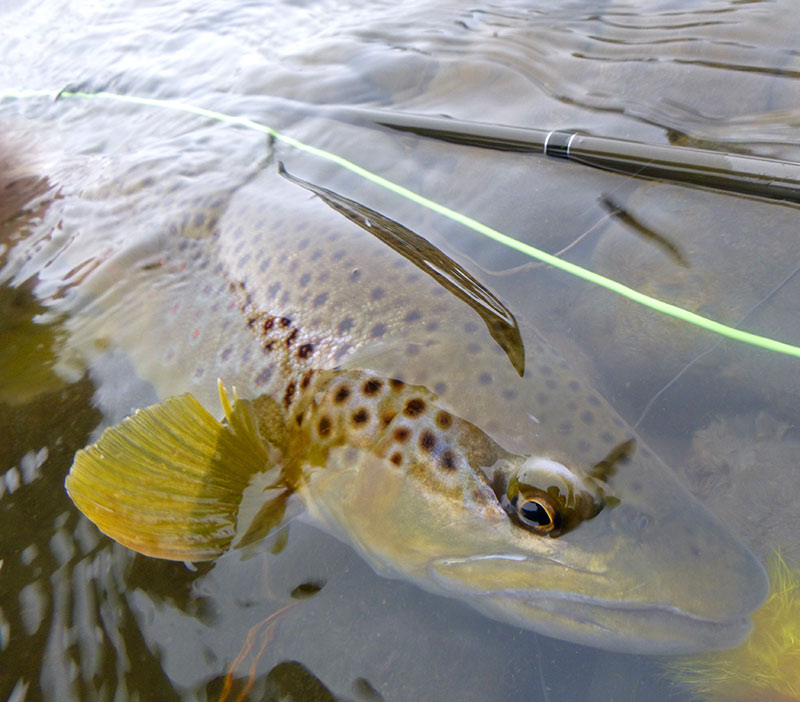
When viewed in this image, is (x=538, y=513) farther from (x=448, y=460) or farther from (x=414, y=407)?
(x=414, y=407)

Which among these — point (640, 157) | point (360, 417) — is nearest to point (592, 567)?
point (360, 417)

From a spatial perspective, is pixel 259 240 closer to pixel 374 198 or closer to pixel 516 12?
pixel 374 198

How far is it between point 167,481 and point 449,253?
1.79m

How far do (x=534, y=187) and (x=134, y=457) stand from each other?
2.58 meters

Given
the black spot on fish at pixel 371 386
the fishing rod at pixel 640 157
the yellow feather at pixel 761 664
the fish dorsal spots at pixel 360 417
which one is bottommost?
the yellow feather at pixel 761 664

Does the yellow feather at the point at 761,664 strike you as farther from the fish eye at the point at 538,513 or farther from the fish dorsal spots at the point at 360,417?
the fish dorsal spots at the point at 360,417

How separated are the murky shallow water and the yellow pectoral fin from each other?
14 centimetres

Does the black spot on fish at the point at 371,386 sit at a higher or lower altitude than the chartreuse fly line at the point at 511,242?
lower

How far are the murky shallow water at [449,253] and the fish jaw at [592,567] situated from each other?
4.7 inches

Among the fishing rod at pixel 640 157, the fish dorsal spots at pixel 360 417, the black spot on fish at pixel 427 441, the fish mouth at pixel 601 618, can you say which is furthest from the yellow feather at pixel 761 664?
the fishing rod at pixel 640 157

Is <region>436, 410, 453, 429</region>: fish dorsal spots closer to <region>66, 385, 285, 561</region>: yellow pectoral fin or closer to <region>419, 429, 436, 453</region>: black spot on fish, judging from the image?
<region>419, 429, 436, 453</region>: black spot on fish

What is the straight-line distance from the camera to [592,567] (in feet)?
7.13

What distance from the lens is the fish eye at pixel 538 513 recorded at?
2219 mm

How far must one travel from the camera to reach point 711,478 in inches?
95.8
